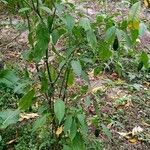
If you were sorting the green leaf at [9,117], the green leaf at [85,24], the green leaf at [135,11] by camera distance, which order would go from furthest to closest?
the green leaf at [9,117] < the green leaf at [85,24] < the green leaf at [135,11]

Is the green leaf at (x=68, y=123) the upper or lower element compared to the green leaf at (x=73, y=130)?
upper

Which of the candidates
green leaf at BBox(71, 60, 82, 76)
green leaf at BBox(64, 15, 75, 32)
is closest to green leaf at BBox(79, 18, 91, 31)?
green leaf at BBox(64, 15, 75, 32)

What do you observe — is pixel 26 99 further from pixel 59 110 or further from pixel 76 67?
pixel 76 67

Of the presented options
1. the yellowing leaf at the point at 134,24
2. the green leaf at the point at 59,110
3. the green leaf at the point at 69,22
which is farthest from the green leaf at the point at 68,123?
the yellowing leaf at the point at 134,24

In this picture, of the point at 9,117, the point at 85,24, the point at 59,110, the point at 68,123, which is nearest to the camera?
the point at 85,24

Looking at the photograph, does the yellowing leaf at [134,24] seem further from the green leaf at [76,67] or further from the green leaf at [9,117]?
the green leaf at [9,117]

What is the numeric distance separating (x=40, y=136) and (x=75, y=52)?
96 centimetres

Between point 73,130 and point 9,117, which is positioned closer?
point 73,130

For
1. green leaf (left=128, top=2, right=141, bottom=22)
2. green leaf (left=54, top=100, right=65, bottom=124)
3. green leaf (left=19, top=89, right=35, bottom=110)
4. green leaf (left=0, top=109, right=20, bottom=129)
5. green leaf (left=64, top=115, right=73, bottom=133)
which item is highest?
green leaf (left=128, top=2, right=141, bottom=22)

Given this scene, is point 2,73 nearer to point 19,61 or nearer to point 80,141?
point 80,141

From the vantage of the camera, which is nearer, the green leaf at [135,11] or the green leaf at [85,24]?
the green leaf at [135,11]

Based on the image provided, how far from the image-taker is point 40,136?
10.3ft

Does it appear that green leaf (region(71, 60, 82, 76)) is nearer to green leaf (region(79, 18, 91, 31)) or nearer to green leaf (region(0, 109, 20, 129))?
green leaf (region(79, 18, 91, 31))

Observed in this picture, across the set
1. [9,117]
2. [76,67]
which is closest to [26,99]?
[9,117]
